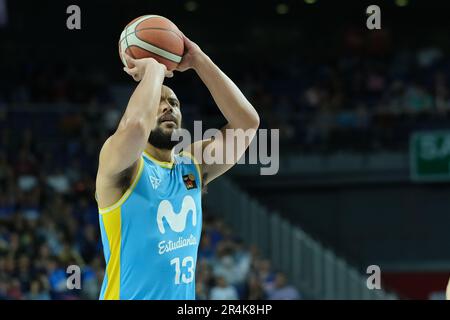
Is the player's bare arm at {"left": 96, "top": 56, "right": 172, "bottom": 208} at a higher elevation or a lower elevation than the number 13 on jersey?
higher

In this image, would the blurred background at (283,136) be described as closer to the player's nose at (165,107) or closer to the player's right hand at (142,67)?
the player's nose at (165,107)

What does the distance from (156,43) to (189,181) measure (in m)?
0.81

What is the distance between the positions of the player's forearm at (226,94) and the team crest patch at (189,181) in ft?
1.40

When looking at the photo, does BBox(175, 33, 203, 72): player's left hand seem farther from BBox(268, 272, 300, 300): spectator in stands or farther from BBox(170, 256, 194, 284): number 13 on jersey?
BBox(268, 272, 300, 300): spectator in stands

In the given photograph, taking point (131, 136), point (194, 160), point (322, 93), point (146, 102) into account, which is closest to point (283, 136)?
point (322, 93)

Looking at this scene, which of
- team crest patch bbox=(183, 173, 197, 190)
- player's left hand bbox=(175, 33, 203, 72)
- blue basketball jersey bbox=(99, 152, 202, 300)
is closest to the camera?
blue basketball jersey bbox=(99, 152, 202, 300)

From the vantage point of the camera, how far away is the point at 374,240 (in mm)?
19875

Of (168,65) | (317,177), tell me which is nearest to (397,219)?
(317,177)

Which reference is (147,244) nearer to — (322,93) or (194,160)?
(194,160)

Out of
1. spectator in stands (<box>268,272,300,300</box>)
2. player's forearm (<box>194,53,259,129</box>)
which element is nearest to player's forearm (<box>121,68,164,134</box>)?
player's forearm (<box>194,53,259,129</box>)

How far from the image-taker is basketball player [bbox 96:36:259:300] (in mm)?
4449

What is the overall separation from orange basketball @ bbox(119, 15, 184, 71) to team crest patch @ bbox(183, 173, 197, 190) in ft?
2.04

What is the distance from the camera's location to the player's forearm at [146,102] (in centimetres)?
440

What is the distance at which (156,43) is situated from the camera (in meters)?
4.99
